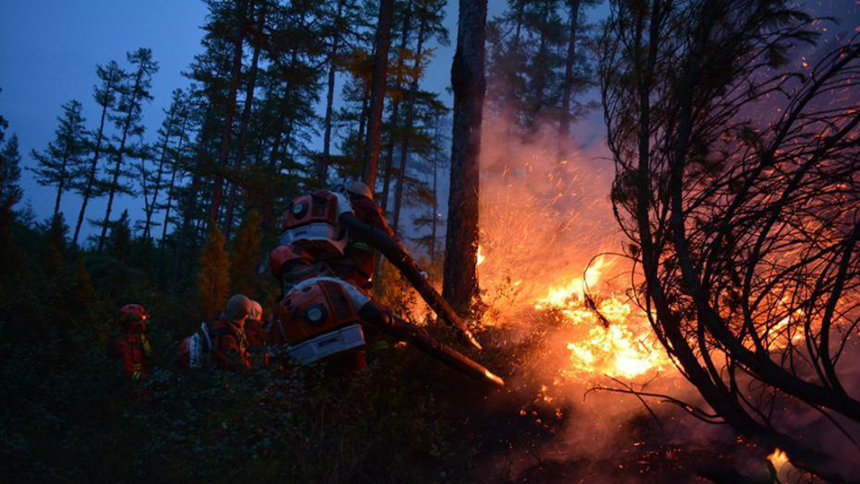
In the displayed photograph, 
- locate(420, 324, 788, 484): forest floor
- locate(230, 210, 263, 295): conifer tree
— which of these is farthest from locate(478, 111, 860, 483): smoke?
locate(230, 210, 263, 295): conifer tree

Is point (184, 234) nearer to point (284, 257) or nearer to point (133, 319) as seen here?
point (133, 319)

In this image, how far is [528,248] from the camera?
792 cm

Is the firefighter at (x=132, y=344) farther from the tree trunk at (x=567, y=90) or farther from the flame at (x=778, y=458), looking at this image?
the tree trunk at (x=567, y=90)

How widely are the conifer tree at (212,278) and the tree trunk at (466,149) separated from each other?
237 inches

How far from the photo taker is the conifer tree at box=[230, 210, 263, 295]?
1180 cm

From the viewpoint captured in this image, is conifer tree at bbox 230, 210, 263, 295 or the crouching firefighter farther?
conifer tree at bbox 230, 210, 263, 295

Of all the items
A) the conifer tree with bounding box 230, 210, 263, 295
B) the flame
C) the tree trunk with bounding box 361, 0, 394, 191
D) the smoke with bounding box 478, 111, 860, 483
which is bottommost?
the flame

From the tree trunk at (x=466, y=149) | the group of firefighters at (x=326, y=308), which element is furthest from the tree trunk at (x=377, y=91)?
the group of firefighters at (x=326, y=308)

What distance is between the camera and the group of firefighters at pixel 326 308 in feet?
12.9

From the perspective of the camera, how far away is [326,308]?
12.9ft

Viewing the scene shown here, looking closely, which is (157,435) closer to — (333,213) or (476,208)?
(333,213)

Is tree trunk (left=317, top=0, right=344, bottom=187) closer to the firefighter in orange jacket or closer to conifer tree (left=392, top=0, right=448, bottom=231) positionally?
conifer tree (left=392, top=0, right=448, bottom=231)

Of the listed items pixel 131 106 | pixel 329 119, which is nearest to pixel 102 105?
pixel 131 106

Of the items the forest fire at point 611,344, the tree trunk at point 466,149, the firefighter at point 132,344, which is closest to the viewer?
the forest fire at point 611,344
